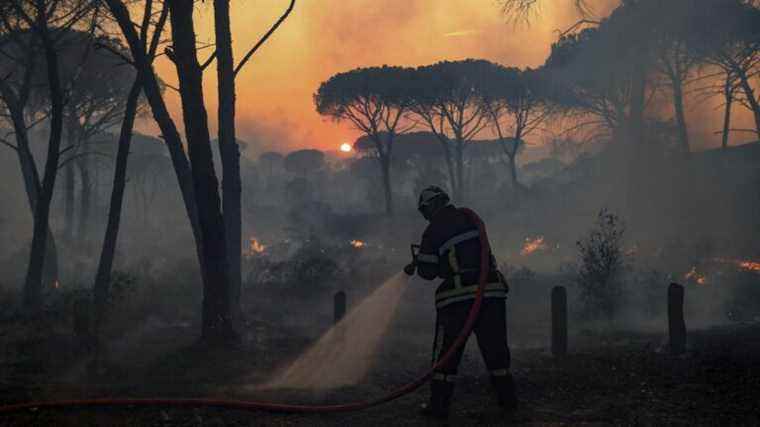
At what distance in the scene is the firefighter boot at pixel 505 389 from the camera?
17.0 feet

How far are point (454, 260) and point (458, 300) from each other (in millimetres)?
367

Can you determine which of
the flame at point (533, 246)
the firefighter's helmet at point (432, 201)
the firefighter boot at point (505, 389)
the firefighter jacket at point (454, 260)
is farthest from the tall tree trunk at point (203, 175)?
the flame at point (533, 246)

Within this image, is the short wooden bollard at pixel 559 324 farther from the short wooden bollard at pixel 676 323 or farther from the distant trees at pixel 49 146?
the distant trees at pixel 49 146

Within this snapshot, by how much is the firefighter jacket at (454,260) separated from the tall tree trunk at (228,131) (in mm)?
6255

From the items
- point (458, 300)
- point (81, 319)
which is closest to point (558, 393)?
point (458, 300)

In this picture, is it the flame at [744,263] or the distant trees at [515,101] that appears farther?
the distant trees at [515,101]

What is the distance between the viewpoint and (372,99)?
3178 cm

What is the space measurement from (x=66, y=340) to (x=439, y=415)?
6.87 metres

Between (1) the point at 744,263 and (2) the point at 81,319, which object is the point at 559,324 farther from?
(1) the point at 744,263

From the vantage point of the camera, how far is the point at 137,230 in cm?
3653

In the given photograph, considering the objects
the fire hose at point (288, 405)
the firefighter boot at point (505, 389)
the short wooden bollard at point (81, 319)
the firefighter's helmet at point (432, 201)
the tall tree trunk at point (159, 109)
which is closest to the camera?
the fire hose at point (288, 405)

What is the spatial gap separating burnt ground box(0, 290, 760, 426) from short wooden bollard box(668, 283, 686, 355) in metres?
0.18

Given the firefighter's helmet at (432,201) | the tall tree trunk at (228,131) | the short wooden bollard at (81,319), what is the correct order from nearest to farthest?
1. the firefighter's helmet at (432,201)
2. the short wooden bollard at (81,319)
3. the tall tree trunk at (228,131)

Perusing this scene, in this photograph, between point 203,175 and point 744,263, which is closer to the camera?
point 203,175
